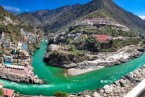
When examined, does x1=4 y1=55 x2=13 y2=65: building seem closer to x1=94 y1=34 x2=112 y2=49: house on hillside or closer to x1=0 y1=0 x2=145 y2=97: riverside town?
x1=0 y1=0 x2=145 y2=97: riverside town

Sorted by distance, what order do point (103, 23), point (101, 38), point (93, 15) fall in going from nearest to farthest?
point (101, 38) → point (103, 23) → point (93, 15)

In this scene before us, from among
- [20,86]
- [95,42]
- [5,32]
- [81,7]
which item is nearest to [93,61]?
[95,42]

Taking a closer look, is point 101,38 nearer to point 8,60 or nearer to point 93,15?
point 93,15

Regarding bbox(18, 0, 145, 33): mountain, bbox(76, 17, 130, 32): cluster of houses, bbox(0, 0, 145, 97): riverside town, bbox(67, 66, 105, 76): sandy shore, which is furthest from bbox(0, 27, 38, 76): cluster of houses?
bbox(76, 17, 130, 32): cluster of houses

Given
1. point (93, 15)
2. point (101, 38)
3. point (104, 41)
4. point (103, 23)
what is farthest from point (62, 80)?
point (93, 15)

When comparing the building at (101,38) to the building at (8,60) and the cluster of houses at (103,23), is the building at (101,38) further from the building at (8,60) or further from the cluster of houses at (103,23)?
the building at (8,60)

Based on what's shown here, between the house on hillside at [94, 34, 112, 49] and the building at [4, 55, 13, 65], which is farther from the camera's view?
the house on hillside at [94, 34, 112, 49]

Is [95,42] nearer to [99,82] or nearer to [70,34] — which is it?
[70,34]

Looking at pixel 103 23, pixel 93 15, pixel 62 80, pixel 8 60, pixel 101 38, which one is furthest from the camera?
pixel 93 15
